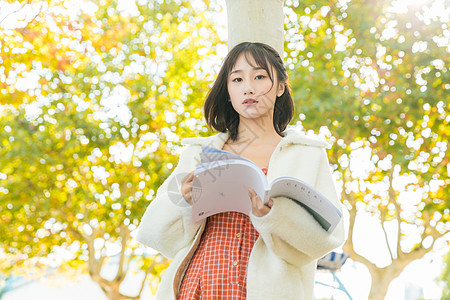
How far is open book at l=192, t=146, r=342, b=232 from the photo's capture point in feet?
5.52

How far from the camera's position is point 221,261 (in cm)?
189

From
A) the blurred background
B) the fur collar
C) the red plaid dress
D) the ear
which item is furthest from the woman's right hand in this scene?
the blurred background

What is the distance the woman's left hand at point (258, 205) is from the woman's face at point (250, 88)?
48 centimetres

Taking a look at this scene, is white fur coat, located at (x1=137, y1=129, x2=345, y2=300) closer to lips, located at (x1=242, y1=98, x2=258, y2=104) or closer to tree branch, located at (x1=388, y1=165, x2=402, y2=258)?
lips, located at (x1=242, y1=98, x2=258, y2=104)

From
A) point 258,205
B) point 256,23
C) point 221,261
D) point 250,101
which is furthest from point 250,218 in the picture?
point 256,23

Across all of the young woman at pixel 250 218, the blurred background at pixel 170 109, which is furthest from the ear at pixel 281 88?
the blurred background at pixel 170 109

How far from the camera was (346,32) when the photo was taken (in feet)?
25.9

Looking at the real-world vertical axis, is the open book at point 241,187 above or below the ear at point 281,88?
below

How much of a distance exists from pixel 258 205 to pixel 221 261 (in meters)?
0.28

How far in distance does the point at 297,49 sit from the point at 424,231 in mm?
4073

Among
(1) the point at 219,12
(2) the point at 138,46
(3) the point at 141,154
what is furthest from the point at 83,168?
(1) the point at 219,12

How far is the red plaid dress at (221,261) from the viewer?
184 cm

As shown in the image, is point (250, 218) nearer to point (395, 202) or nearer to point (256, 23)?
point (256, 23)

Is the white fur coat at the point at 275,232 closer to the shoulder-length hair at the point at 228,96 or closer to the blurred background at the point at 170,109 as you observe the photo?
the shoulder-length hair at the point at 228,96
